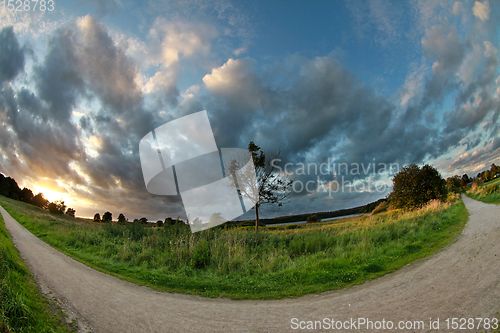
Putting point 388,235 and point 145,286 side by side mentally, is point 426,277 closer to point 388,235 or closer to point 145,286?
point 388,235

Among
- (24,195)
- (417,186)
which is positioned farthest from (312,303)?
(24,195)

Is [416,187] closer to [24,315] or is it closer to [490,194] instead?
[490,194]

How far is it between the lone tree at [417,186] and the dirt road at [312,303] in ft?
56.8

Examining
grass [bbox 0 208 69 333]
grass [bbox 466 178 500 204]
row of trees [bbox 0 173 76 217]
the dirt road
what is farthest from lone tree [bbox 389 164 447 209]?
row of trees [bbox 0 173 76 217]

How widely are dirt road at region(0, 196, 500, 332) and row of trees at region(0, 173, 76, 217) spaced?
8896cm

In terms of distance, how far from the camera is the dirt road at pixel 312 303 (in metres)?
A: 4.41

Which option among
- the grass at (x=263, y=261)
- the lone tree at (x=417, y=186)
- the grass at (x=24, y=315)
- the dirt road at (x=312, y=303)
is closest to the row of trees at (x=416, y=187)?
the lone tree at (x=417, y=186)

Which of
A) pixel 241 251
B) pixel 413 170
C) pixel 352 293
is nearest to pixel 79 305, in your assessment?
pixel 241 251

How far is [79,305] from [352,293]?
7.15 m

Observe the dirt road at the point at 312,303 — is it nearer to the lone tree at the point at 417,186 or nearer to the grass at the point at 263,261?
the grass at the point at 263,261

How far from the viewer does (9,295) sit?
4355mm

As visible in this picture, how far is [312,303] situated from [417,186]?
23.7 m

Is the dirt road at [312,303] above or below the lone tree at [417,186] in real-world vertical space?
below

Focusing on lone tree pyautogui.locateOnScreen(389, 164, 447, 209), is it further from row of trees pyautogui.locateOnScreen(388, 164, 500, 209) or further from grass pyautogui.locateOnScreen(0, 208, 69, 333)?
grass pyautogui.locateOnScreen(0, 208, 69, 333)
